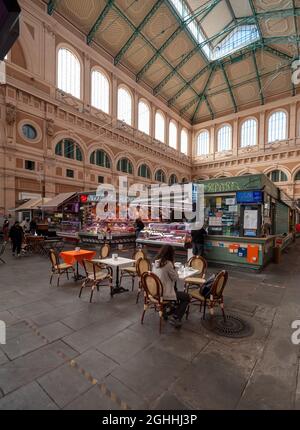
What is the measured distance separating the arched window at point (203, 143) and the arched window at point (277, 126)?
323 inches

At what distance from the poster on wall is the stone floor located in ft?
9.90

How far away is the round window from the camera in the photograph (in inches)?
582

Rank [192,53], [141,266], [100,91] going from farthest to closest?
1. [192,53]
2. [100,91]
3. [141,266]

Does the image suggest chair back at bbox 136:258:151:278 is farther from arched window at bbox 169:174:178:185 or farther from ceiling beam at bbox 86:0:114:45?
arched window at bbox 169:174:178:185

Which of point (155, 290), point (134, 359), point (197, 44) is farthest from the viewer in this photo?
point (197, 44)

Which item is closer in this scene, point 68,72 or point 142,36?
point 68,72

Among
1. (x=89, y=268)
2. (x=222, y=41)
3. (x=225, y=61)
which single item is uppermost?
(x=222, y=41)

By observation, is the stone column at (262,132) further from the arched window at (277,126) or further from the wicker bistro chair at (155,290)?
the wicker bistro chair at (155,290)

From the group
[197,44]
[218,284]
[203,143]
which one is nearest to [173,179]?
[203,143]

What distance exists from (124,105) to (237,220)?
19.2 m

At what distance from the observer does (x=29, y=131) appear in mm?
15031

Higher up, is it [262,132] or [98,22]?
[98,22]

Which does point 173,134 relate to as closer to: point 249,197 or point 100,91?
point 100,91

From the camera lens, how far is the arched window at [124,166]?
856 inches
